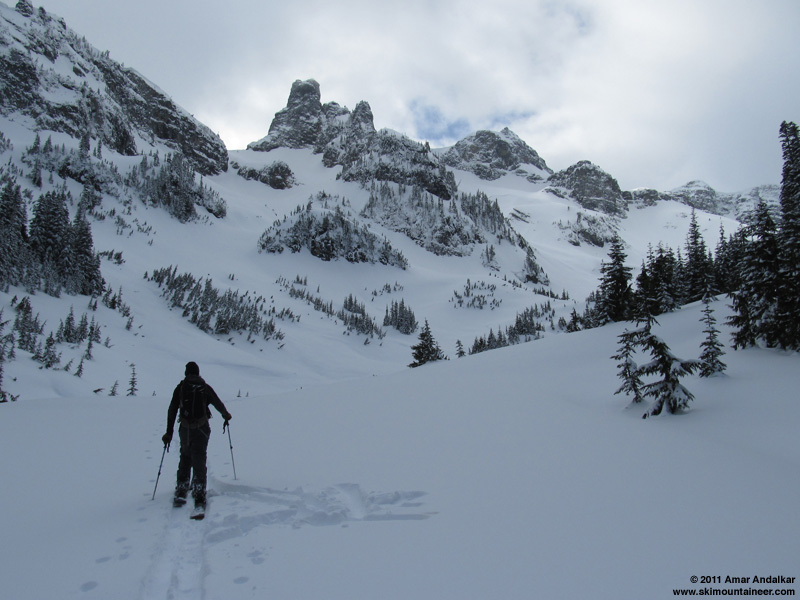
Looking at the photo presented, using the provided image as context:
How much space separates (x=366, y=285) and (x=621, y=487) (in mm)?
88272

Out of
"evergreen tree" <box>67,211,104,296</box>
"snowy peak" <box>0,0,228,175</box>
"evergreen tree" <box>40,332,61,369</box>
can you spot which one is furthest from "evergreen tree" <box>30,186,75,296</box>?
"snowy peak" <box>0,0,228,175</box>

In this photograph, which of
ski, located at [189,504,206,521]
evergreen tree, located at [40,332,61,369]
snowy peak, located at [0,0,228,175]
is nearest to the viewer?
ski, located at [189,504,206,521]

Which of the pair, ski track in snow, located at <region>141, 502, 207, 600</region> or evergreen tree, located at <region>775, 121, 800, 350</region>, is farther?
evergreen tree, located at <region>775, 121, 800, 350</region>

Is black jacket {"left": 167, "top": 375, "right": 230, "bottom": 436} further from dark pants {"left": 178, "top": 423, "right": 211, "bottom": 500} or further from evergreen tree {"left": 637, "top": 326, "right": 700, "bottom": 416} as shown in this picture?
evergreen tree {"left": 637, "top": 326, "right": 700, "bottom": 416}

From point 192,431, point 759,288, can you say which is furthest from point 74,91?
point 759,288

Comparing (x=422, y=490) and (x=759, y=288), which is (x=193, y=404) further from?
(x=759, y=288)

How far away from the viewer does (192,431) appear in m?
7.06

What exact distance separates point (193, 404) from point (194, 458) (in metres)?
0.93

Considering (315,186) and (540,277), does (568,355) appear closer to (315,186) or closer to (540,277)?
(540,277)

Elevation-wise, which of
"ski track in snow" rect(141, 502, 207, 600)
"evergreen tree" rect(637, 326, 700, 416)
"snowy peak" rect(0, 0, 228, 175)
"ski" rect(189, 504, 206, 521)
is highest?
"snowy peak" rect(0, 0, 228, 175)

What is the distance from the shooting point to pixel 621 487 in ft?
20.2

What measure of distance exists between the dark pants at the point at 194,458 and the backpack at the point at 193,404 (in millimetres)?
138

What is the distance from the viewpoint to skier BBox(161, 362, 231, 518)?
21.9 feet

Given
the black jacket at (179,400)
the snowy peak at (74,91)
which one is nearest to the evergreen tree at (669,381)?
the black jacket at (179,400)
